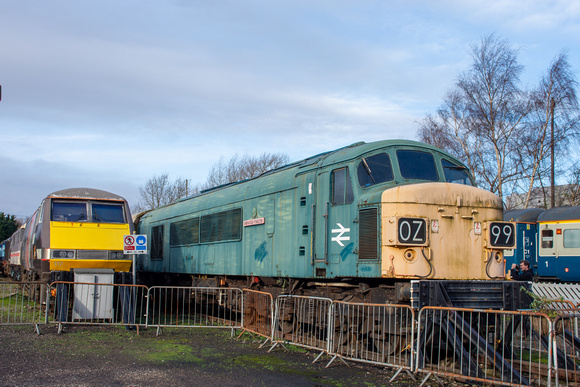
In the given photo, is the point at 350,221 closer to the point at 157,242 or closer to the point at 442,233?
the point at 442,233

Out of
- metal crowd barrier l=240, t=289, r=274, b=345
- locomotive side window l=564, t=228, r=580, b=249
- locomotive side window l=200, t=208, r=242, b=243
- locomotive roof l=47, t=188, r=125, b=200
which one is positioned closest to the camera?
metal crowd barrier l=240, t=289, r=274, b=345

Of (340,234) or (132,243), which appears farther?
(132,243)

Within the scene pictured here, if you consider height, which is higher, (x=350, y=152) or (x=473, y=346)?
(x=350, y=152)

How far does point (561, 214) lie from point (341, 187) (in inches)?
569

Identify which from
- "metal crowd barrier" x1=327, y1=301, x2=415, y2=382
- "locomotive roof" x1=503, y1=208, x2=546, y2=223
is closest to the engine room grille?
"metal crowd barrier" x1=327, y1=301, x2=415, y2=382

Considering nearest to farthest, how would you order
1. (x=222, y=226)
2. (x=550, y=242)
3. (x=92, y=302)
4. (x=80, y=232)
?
1. (x=92, y=302)
2. (x=80, y=232)
3. (x=222, y=226)
4. (x=550, y=242)

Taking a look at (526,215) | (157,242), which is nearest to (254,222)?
(157,242)

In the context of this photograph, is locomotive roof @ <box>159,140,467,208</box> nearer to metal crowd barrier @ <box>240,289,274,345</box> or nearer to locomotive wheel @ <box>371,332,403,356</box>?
metal crowd barrier @ <box>240,289,274,345</box>

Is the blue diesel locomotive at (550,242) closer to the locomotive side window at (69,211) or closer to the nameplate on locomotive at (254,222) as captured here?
the nameplate on locomotive at (254,222)

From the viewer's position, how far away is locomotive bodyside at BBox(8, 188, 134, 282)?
13859 mm

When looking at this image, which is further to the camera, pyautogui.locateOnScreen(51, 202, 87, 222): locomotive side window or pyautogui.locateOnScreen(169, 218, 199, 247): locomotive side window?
pyautogui.locateOnScreen(169, 218, 199, 247): locomotive side window

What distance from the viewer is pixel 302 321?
34.4ft

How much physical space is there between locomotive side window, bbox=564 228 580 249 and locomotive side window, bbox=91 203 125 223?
15.9m

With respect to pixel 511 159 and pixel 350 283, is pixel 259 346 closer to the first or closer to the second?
pixel 350 283
